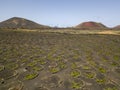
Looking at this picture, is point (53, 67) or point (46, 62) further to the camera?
point (46, 62)

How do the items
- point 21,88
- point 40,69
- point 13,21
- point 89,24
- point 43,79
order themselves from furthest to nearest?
1. point 89,24
2. point 13,21
3. point 40,69
4. point 43,79
5. point 21,88

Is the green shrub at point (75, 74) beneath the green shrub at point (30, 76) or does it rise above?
above

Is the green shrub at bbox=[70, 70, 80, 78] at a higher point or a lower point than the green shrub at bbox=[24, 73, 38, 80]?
higher

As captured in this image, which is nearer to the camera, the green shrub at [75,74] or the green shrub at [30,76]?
the green shrub at [30,76]

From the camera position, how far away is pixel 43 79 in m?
7.38

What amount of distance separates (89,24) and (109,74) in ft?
369

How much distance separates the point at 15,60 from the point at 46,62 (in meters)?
2.07

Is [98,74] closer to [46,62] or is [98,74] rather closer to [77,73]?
[77,73]

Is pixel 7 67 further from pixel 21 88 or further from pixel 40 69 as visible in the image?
pixel 21 88

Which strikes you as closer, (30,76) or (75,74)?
(30,76)

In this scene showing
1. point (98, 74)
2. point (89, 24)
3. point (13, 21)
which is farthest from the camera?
point (89, 24)

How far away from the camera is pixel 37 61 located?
10469 millimetres

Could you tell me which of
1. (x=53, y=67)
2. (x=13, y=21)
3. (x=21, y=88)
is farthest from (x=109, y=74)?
(x=13, y=21)

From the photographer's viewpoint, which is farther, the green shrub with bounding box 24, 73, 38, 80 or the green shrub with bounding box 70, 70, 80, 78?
the green shrub with bounding box 70, 70, 80, 78
